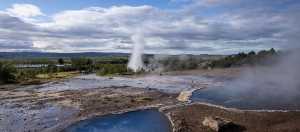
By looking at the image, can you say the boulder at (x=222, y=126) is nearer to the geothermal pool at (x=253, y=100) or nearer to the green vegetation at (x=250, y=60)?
the geothermal pool at (x=253, y=100)

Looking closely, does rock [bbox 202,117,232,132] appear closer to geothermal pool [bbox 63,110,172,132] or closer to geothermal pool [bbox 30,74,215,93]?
geothermal pool [bbox 63,110,172,132]

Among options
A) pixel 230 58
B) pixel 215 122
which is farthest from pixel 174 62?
pixel 215 122

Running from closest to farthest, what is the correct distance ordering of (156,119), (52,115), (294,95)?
(156,119) < (52,115) < (294,95)

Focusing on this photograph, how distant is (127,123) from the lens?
2769 centimetres

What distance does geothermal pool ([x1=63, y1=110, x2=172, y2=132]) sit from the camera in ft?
84.3

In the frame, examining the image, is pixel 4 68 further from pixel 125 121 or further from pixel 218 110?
pixel 218 110

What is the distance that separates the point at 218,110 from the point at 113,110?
31.8ft

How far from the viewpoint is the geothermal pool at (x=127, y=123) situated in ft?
84.3

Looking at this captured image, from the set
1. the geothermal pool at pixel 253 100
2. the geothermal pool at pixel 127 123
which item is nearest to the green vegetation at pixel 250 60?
the geothermal pool at pixel 253 100

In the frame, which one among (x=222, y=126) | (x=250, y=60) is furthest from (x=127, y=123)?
(x=250, y=60)

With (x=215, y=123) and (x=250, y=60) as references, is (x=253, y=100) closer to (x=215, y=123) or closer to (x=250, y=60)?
(x=215, y=123)

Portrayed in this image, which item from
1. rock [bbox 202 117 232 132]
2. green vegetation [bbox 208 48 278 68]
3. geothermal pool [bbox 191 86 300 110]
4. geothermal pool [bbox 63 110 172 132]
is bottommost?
geothermal pool [bbox 63 110 172 132]

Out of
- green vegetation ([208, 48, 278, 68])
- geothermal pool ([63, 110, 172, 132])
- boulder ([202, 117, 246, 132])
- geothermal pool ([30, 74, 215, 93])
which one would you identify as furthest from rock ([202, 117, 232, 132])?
green vegetation ([208, 48, 278, 68])

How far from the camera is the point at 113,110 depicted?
3194 centimetres
